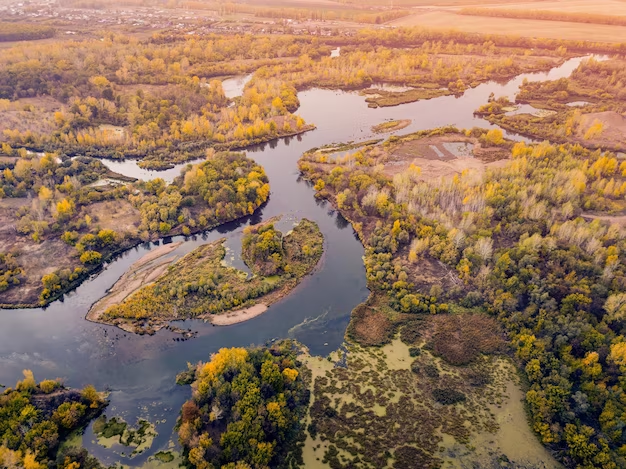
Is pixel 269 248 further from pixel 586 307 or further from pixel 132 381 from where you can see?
pixel 586 307

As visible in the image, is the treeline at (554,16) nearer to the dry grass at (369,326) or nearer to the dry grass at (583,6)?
the dry grass at (583,6)

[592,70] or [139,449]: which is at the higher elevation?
[592,70]

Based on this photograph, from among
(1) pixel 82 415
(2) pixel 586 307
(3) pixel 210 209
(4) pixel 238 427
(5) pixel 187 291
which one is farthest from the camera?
(3) pixel 210 209

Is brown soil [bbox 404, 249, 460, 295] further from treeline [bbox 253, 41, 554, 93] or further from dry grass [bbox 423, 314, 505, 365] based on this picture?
treeline [bbox 253, 41, 554, 93]

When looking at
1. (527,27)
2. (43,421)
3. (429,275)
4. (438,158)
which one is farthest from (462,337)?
(527,27)

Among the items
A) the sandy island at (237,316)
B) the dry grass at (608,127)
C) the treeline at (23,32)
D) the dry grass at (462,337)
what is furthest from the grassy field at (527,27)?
the sandy island at (237,316)

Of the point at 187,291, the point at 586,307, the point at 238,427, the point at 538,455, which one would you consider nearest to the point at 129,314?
the point at 187,291

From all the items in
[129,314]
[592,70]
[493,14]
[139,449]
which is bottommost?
[139,449]
